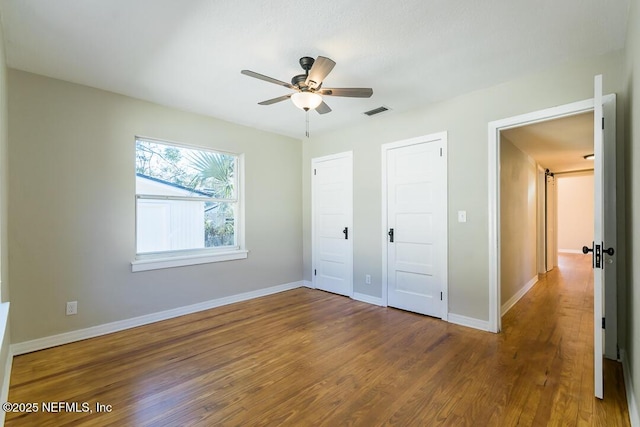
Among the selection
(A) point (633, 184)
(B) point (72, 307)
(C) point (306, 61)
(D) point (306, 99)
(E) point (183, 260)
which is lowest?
(B) point (72, 307)

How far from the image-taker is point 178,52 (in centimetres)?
246

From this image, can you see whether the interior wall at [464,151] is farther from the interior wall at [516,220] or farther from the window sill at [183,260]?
the window sill at [183,260]

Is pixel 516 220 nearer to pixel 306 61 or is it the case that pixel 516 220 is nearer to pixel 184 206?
pixel 306 61

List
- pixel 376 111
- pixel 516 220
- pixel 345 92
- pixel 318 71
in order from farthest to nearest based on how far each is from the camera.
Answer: pixel 516 220 → pixel 376 111 → pixel 345 92 → pixel 318 71

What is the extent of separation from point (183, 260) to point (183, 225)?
0.45 metres

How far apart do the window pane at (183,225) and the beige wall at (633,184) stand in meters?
4.12

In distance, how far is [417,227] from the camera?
3.67 metres

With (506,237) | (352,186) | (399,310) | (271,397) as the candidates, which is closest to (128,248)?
(271,397)

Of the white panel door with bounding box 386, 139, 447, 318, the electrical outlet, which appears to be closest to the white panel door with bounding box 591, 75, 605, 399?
the white panel door with bounding box 386, 139, 447, 318

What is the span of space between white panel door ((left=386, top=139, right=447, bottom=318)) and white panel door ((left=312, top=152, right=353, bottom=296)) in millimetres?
713

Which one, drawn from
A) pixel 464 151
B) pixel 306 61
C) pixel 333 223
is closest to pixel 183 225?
pixel 333 223

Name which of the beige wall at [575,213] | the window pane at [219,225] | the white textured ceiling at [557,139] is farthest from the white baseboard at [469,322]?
the beige wall at [575,213]

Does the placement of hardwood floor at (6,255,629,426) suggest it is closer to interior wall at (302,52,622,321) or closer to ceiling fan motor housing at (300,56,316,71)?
interior wall at (302,52,622,321)

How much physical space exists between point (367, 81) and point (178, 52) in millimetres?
1732
